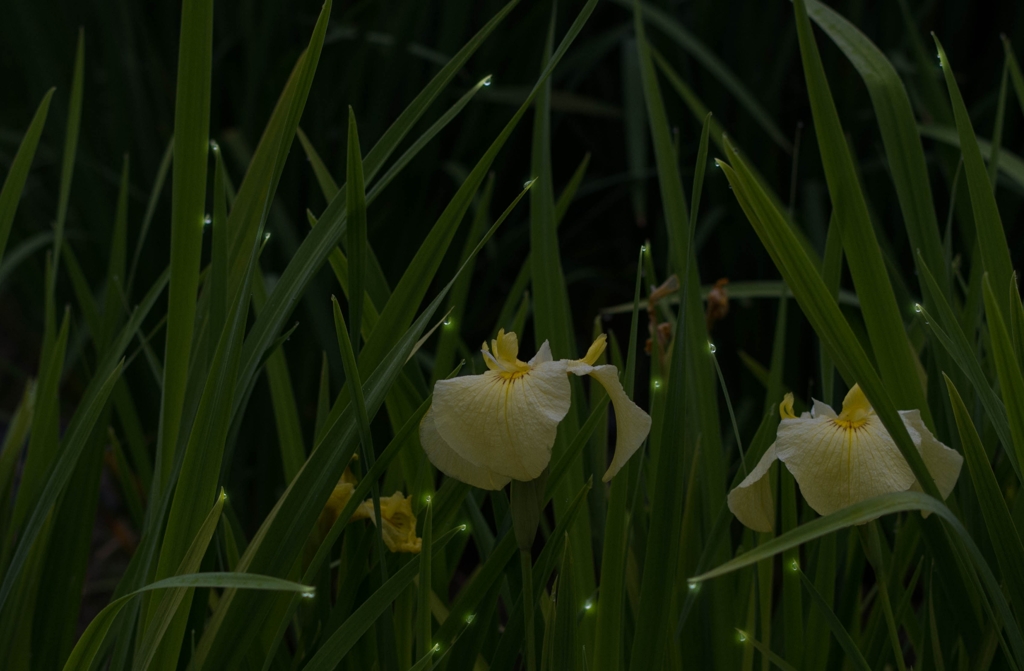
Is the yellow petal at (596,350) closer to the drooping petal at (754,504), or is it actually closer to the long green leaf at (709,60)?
the drooping petal at (754,504)

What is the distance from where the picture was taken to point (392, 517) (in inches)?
19.3

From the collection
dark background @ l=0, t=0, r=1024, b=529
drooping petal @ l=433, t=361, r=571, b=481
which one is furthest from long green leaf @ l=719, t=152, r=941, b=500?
dark background @ l=0, t=0, r=1024, b=529

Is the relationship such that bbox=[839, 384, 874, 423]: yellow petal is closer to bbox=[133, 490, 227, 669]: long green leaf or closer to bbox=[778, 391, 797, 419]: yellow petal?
bbox=[778, 391, 797, 419]: yellow petal

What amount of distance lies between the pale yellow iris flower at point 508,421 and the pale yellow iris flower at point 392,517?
0.31 feet

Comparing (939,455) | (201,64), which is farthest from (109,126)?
(939,455)

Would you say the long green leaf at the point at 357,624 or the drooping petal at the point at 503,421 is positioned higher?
the drooping petal at the point at 503,421

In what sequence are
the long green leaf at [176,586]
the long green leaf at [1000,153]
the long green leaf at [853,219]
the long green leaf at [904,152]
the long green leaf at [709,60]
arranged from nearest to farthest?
1. the long green leaf at [176,586]
2. the long green leaf at [853,219]
3. the long green leaf at [904,152]
4. the long green leaf at [1000,153]
5. the long green leaf at [709,60]

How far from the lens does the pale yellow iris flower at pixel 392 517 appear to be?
0.48 metres

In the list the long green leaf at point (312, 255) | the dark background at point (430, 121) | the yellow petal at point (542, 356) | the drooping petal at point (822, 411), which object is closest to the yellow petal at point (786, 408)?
the drooping petal at point (822, 411)

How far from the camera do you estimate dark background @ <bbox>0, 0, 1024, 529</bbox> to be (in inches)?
48.5

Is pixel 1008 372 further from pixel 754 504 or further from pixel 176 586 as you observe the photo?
pixel 176 586

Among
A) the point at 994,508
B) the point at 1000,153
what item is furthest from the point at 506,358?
the point at 1000,153

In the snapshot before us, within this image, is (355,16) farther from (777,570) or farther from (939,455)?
(939,455)

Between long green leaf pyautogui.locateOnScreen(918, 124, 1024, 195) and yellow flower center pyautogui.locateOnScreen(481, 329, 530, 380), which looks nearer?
yellow flower center pyautogui.locateOnScreen(481, 329, 530, 380)
